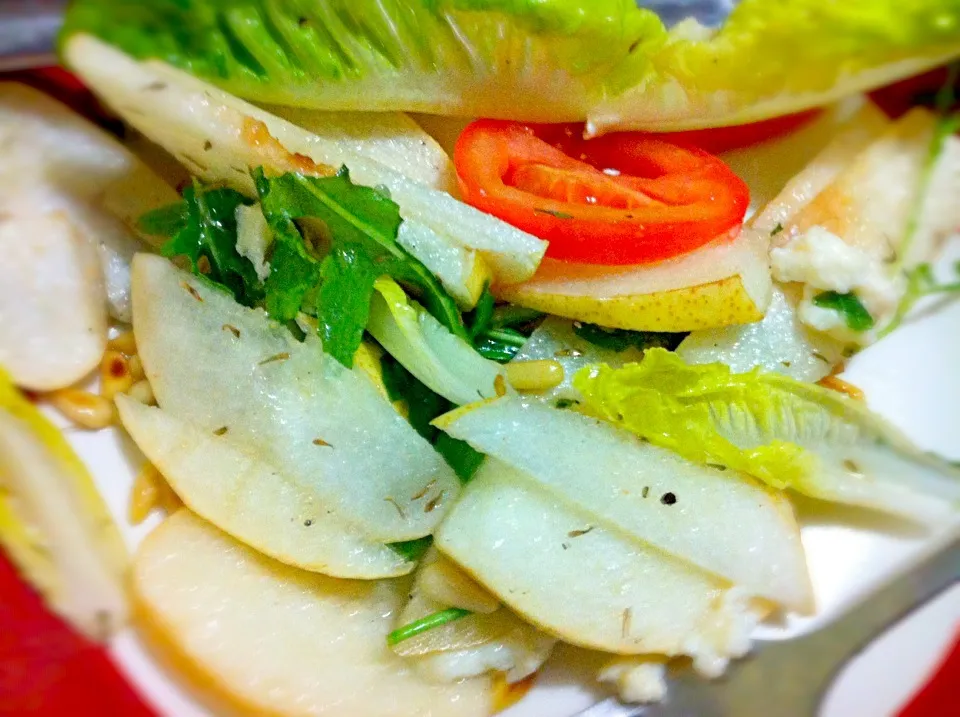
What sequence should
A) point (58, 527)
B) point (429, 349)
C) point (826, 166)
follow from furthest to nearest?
point (826, 166), point (429, 349), point (58, 527)

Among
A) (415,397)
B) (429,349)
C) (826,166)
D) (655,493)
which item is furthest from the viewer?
(826,166)

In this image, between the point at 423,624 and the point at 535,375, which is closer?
the point at 423,624

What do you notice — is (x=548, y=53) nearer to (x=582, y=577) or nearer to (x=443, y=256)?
(x=443, y=256)

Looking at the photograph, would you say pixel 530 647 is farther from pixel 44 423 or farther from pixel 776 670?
pixel 44 423

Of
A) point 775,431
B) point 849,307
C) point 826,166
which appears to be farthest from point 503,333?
point 826,166

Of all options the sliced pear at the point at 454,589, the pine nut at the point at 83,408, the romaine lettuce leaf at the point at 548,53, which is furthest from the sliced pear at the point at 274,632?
the romaine lettuce leaf at the point at 548,53

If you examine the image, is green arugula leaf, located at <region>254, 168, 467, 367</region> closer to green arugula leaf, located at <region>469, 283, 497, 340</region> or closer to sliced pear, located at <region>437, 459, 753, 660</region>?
green arugula leaf, located at <region>469, 283, 497, 340</region>

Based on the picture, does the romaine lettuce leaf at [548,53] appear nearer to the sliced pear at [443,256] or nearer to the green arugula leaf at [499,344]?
the sliced pear at [443,256]
